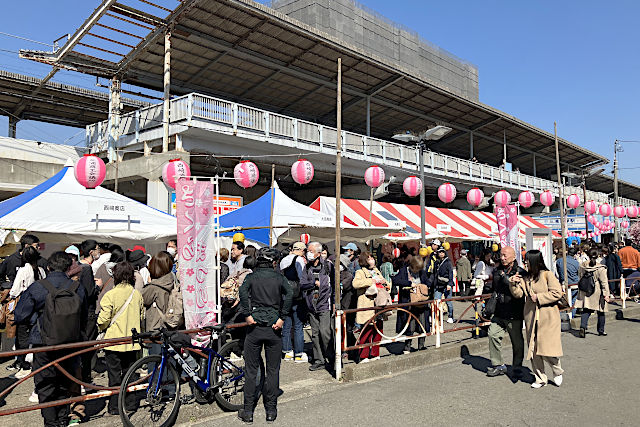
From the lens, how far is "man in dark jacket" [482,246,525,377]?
6.17 metres

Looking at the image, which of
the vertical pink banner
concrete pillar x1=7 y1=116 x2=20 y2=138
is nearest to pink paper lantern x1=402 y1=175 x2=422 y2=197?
the vertical pink banner

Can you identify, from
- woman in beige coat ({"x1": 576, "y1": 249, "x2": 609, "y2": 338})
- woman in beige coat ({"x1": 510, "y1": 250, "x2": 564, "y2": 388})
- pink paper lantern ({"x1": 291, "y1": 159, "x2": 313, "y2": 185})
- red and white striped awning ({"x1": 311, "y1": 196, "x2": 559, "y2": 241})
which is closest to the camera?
woman in beige coat ({"x1": 510, "y1": 250, "x2": 564, "y2": 388})

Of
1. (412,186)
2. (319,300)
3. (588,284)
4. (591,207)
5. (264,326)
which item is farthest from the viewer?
(591,207)

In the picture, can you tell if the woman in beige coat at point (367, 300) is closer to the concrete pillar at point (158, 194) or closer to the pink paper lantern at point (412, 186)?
the pink paper lantern at point (412, 186)

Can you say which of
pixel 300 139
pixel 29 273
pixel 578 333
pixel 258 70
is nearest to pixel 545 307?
pixel 578 333

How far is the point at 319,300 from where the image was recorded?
22.4 ft

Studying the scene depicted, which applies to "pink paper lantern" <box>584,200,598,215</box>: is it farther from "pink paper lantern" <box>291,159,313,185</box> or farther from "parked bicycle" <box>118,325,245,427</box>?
"parked bicycle" <box>118,325,245,427</box>

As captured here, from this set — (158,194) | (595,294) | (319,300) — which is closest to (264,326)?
(319,300)

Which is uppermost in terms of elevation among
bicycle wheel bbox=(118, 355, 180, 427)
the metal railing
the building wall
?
the building wall

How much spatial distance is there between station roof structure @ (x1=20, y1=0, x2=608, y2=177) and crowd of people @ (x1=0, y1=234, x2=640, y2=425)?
32.0 ft

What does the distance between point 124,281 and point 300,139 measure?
44.7ft

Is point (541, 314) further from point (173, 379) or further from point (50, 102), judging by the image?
point (50, 102)

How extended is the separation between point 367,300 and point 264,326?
2605 mm

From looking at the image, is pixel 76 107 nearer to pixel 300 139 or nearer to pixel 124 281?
pixel 300 139
